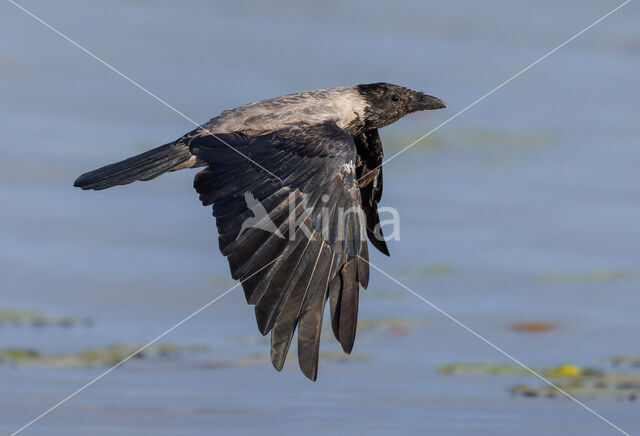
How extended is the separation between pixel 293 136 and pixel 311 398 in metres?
2.13

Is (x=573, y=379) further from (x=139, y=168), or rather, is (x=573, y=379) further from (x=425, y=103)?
(x=139, y=168)

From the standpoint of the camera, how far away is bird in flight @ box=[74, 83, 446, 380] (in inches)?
330

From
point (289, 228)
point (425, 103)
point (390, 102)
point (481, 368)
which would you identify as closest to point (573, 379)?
point (481, 368)

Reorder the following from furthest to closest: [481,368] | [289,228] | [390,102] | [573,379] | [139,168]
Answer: [481,368], [390,102], [573,379], [139,168], [289,228]

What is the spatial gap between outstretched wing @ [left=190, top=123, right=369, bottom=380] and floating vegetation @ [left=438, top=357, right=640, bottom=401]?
2.12 meters

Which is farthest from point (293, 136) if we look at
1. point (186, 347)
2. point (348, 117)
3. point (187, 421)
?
point (186, 347)

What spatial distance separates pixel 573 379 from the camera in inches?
420

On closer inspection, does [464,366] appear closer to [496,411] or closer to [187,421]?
[496,411]

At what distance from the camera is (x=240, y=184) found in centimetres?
869

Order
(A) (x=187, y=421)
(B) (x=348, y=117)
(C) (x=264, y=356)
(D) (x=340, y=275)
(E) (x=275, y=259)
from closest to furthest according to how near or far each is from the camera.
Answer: (E) (x=275, y=259), (D) (x=340, y=275), (A) (x=187, y=421), (B) (x=348, y=117), (C) (x=264, y=356)

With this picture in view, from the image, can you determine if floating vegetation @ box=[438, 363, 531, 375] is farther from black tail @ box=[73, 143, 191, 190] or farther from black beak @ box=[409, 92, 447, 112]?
black tail @ box=[73, 143, 191, 190]

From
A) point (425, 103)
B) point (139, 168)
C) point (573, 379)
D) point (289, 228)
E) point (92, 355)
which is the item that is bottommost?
point (573, 379)

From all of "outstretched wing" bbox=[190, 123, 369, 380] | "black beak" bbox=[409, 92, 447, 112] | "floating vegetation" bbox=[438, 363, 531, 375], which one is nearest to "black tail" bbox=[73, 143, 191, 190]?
"outstretched wing" bbox=[190, 123, 369, 380]

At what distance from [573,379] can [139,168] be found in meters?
3.46
